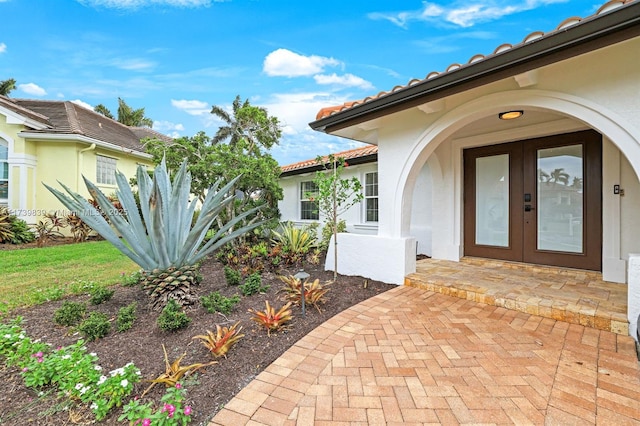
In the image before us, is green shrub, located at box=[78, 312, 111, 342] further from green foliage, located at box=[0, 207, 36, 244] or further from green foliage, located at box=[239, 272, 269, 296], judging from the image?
green foliage, located at box=[0, 207, 36, 244]

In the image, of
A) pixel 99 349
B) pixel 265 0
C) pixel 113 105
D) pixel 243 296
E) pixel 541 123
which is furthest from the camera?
pixel 113 105

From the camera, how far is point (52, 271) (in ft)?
22.9

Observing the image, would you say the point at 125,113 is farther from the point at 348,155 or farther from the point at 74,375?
the point at 74,375

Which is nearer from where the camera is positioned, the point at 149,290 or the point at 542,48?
the point at 542,48

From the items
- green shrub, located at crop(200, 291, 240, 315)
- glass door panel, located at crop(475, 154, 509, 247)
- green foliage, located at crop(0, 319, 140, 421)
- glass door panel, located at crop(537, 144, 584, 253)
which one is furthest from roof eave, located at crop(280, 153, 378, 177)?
green foliage, located at crop(0, 319, 140, 421)

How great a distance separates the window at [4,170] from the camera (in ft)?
40.2

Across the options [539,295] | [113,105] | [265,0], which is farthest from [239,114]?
[113,105]

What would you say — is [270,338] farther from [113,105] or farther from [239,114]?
[113,105]

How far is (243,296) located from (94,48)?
13853 millimetres

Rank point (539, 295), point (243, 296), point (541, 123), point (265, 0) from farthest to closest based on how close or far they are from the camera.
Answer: point (265, 0)
point (541, 123)
point (243, 296)
point (539, 295)

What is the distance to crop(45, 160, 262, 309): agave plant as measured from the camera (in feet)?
12.2

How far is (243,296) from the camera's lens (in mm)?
4852

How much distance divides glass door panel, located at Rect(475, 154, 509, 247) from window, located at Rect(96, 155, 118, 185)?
608 inches

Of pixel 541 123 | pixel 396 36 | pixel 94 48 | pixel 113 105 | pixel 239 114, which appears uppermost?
pixel 113 105
